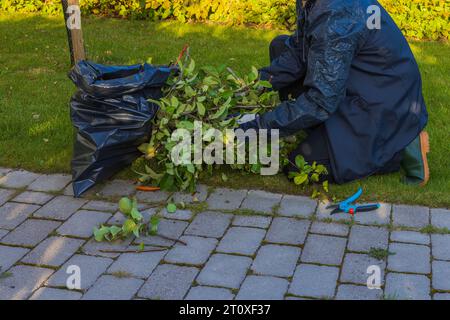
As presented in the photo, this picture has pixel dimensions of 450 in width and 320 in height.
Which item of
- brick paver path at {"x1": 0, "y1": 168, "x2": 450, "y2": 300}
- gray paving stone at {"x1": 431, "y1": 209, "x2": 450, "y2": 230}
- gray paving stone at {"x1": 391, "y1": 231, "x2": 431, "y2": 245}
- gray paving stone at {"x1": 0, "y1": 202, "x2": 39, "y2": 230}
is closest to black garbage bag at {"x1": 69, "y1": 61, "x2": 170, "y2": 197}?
brick paver path at {"x1": 0, "y1": 168, "x2": 450, "y2": 300}

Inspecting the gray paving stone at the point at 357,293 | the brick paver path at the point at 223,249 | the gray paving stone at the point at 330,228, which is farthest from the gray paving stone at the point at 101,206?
the gray paving stone at the point at 357,293

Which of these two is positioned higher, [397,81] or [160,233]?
[397,81]

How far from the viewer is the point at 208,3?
346 inches

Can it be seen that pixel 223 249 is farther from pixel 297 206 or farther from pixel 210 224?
pixel 297 206

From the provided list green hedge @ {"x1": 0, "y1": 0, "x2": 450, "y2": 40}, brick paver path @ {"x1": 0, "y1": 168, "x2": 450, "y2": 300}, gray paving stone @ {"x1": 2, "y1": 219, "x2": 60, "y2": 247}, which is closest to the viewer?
brick paver path @ {"x1": 0, "y1": 168, "x2": 450, "y2": 300}

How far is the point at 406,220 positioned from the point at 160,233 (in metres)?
1.44

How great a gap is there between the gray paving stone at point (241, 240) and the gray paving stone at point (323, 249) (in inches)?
10.9

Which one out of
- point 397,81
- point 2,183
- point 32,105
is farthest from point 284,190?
point 32,105

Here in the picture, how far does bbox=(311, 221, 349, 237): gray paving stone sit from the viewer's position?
406 centimetres

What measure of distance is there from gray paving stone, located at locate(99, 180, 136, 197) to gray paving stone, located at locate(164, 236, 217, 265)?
2.37 feet

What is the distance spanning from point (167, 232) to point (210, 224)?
27 centimetres

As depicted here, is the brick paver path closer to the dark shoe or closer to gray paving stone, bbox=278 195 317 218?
gray paving stone, bbox=278 195 317 218

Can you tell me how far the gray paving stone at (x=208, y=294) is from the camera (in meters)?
3.47

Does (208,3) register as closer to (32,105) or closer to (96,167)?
(32,105)
